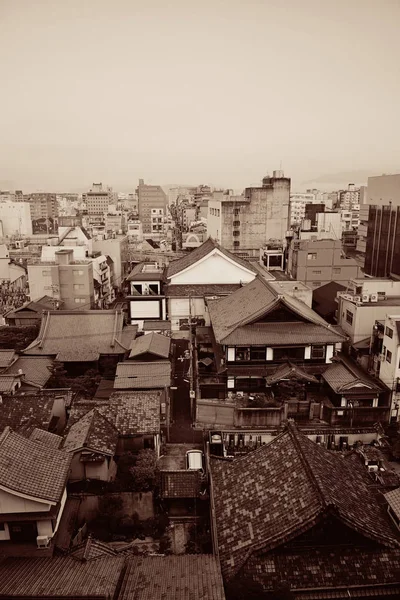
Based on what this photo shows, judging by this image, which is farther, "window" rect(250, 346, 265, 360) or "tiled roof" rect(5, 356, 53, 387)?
"tiled roof" rect(5, 356, 53, 387)

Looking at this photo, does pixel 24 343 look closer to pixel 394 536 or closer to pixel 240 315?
pixel 240 315

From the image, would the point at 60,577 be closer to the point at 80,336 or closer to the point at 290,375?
the point at 290,375

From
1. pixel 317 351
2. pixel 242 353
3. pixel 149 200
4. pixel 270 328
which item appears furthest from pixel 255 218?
pixel 149 200

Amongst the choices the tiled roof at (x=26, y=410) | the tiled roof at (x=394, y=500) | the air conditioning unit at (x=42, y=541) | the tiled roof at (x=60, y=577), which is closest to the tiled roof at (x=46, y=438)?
the tiled roof at (x=26, y=410)

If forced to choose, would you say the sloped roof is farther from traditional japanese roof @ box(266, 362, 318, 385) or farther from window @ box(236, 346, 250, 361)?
traditional japanese roof @ box(266, 362, 318, 385)

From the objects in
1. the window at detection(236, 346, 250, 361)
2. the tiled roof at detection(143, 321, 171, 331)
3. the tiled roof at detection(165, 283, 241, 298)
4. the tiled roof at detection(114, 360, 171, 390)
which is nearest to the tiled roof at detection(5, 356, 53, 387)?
the tiled roof at detection(114, 360, 171, 390)

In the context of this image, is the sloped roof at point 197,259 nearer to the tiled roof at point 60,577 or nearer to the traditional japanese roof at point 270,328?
the traditional japanese roof at point 270,328
